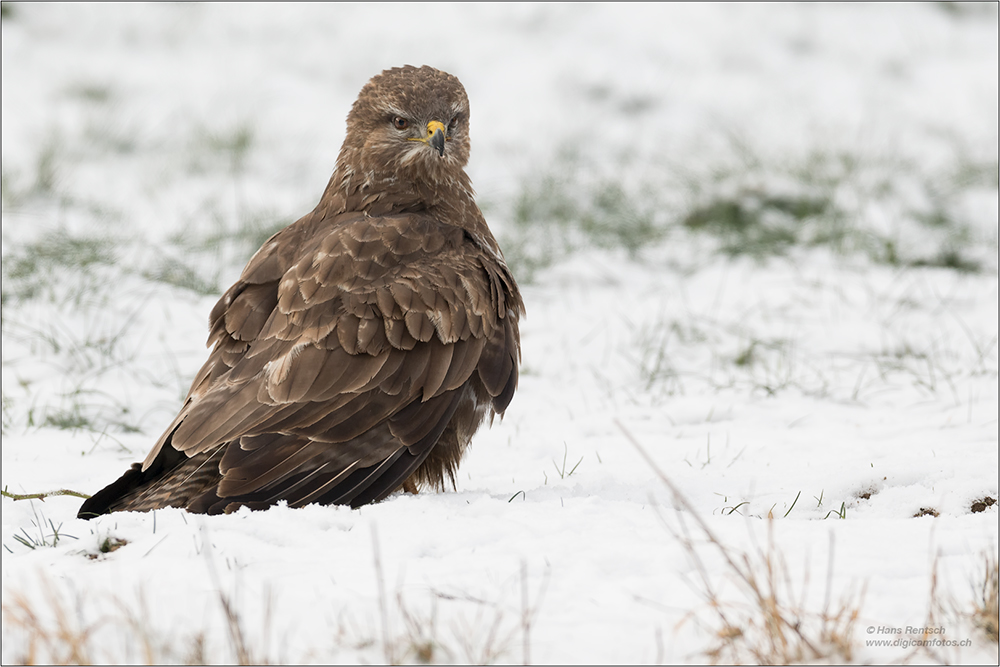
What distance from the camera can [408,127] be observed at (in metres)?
4.16

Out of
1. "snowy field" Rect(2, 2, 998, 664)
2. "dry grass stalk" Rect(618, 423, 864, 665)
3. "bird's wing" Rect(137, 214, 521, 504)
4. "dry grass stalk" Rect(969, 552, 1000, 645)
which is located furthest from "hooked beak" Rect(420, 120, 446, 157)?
"dry grass stalk" Rect(969, 552, 1000, 645)

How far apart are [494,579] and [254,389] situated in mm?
1278

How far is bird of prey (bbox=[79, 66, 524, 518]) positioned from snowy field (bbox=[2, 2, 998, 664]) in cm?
25

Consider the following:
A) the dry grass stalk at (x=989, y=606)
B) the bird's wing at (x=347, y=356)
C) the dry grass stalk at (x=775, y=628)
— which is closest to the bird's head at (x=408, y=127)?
the bird's wing at (x=347, y=356)

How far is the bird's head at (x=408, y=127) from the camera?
4137 mm

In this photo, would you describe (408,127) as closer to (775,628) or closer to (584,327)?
(584,327)

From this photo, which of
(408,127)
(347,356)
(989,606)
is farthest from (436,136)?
(989,606)

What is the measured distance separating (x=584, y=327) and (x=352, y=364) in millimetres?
3169

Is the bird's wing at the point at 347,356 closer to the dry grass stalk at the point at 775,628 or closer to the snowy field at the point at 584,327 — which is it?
the snowy field at the point at 584,327

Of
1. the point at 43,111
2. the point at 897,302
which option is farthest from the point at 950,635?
the point at 43,111

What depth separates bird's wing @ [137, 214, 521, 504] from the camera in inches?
126

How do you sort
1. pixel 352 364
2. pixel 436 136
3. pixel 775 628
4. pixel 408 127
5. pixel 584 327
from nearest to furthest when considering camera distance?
pixel 775 628 → pixel 352 364 → pixel 436 136 → pixel 408 127 → pixel 584 327

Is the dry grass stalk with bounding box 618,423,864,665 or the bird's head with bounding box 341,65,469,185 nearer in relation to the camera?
the dry grass stalk with bounding box 618,423,864,665

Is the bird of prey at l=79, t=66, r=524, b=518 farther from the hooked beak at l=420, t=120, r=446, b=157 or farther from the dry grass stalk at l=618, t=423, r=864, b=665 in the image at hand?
the dry grass stalk at l=618, t=423, r=864, b=665
